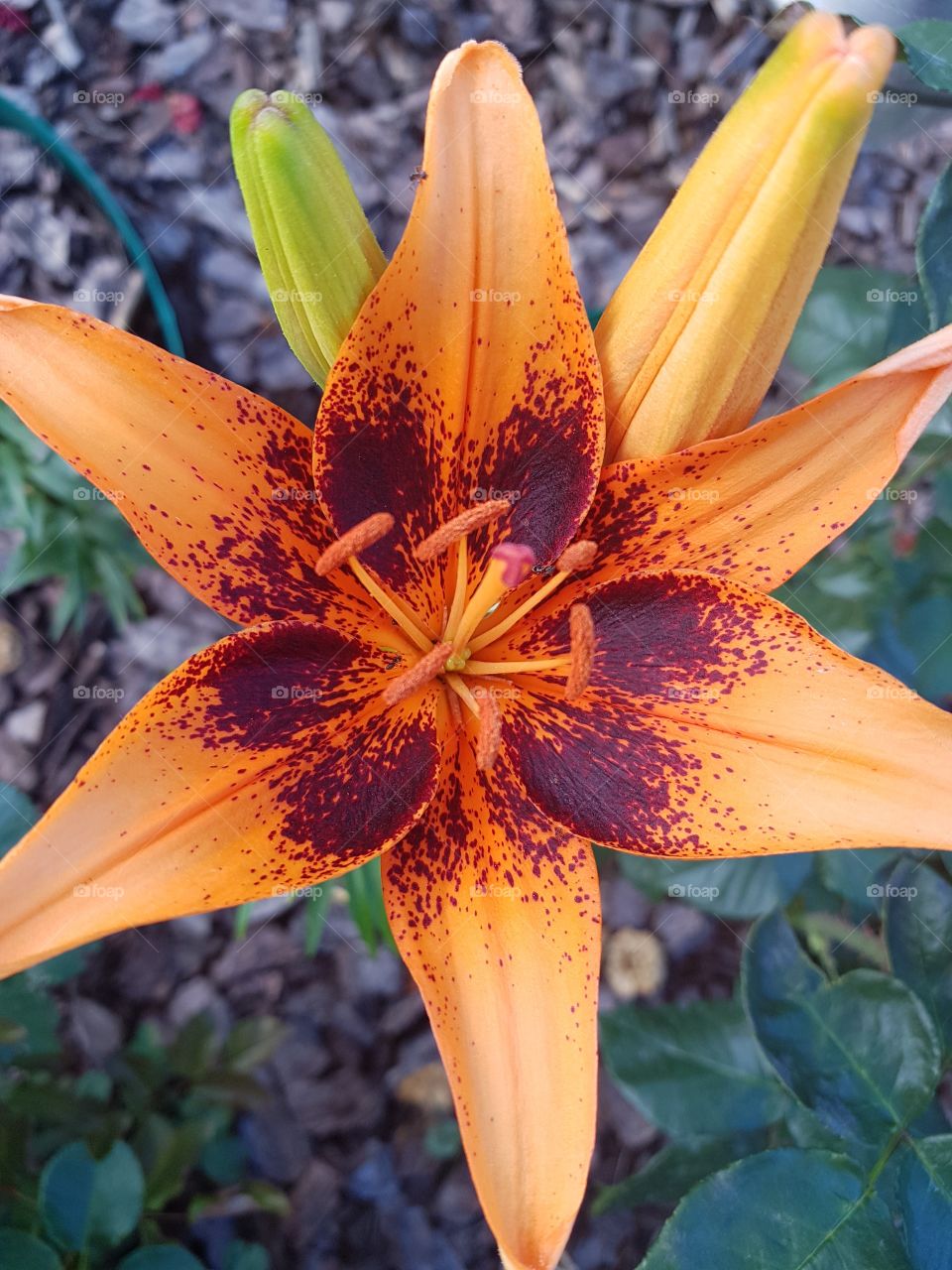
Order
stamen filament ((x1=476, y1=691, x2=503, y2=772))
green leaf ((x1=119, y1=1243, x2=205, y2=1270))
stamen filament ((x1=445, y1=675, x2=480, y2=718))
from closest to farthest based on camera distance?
stamen filament ((x1=476, y1=691, x2=503, y2=772))
stamen filament ((x1=445, y1=675, x2=480, y2=718))
green leaf ((x1=119, y1=1243, x2=205, y2=1270))

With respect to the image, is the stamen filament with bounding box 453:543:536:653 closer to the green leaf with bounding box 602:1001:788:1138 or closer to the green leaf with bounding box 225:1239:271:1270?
the green leaf with bounding box 602:1001:788:1138

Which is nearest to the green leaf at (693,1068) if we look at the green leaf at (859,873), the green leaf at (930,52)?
the green leaf at (859,873)

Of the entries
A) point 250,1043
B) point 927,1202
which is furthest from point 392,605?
point 250,1043

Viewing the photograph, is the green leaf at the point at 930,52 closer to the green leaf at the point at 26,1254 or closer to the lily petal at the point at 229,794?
the lily petal at the point at 229,794

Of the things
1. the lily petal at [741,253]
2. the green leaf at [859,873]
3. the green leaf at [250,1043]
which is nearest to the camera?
the lily petal at [741,253]

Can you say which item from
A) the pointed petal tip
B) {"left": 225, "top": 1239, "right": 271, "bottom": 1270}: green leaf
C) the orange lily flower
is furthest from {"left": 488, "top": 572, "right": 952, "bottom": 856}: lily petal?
{"left": 225, "top": 1239, "right": 271, "bottom": 1270}: green leaf

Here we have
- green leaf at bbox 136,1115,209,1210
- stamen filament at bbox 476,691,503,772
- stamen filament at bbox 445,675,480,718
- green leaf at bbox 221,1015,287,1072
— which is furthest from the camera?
green leaf at bbox 221,1015,287,1072

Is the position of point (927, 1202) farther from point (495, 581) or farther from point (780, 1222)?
point (495, 581)

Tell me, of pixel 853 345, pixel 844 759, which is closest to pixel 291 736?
pixel 844 759

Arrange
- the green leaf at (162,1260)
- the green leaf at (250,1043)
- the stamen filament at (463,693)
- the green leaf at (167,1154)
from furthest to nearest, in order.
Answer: the green leaf at (250,1043) < the green leaf at (167,1154) < the green leaf at (162,1260) < the stamen filament at (463,693)
